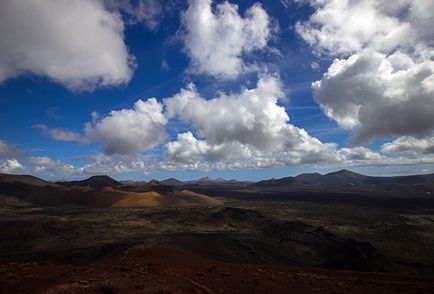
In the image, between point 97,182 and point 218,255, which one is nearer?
point 218,255

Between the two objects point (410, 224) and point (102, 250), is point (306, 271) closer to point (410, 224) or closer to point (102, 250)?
point (102, 250)

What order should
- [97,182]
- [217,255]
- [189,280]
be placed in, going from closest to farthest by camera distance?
[189,280] → [217,255] → [97,182]

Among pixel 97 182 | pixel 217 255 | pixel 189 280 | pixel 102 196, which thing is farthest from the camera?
pixel 97 182

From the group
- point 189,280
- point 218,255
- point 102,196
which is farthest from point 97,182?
point 189,280

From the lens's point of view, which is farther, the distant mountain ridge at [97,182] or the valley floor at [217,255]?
the distant mountain ridge at [97,182]

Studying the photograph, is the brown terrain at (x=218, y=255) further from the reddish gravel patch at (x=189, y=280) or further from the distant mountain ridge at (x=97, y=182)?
the distant mountain ridge at (x=97, y=182)

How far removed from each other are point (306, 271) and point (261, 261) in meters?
9.28

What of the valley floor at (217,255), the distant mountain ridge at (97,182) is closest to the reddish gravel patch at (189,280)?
the valley floor at (217,255)

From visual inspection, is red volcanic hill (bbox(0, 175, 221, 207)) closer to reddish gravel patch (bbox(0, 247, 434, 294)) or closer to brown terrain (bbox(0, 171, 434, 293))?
brown terrain (bbox(0, 171, 434, 293))

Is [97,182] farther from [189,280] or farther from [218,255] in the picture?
[189,280]

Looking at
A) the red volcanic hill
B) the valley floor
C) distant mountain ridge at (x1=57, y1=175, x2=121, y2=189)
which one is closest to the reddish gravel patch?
the valley floor

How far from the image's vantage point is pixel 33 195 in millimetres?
110125

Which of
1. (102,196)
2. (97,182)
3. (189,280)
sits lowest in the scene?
(189,280)

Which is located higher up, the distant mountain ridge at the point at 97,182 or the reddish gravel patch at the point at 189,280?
the distant mountain ridge at the point at 97,182
